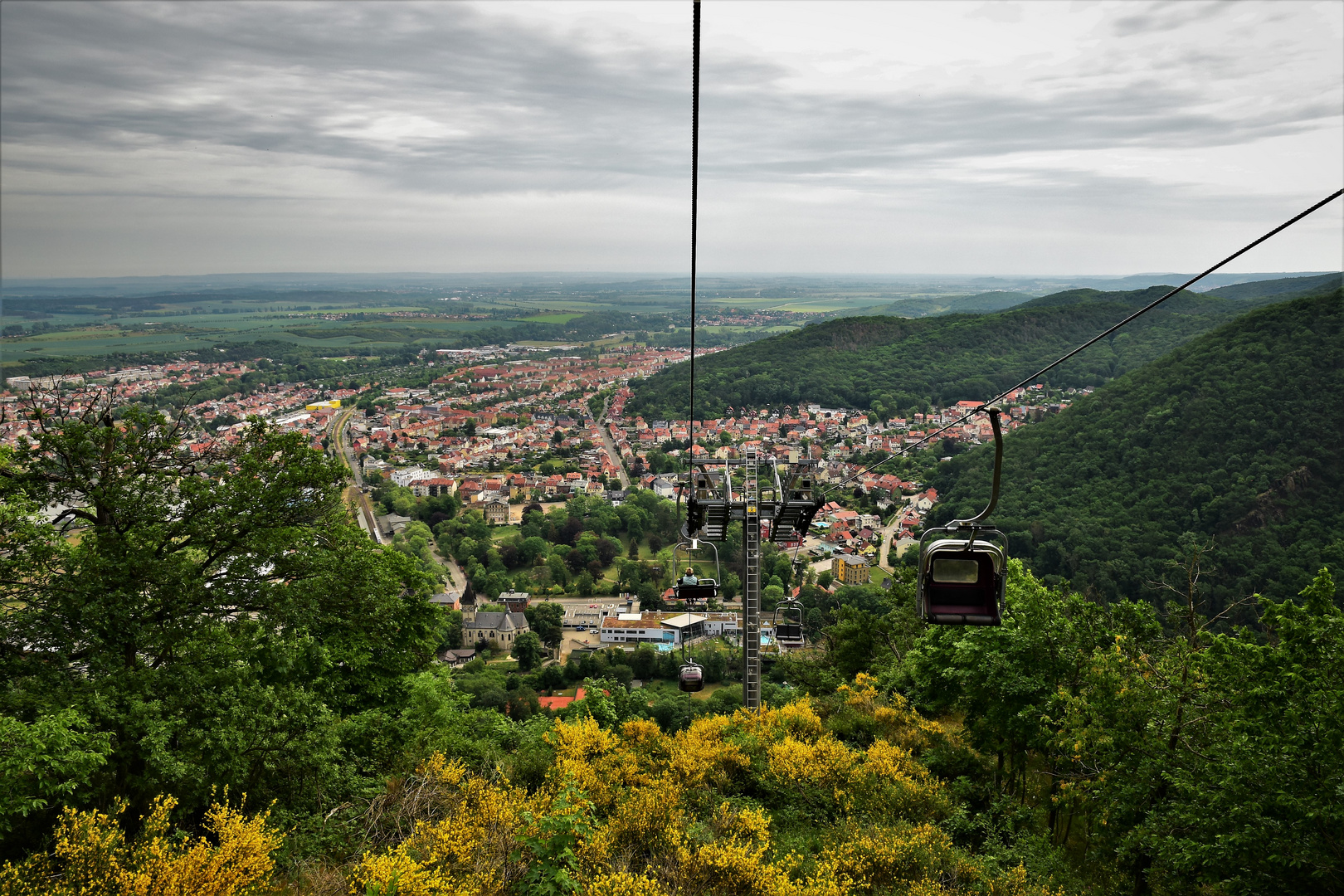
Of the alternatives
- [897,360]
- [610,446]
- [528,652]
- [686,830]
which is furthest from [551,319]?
[686,830]

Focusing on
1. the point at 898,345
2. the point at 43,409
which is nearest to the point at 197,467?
the point at 43,409

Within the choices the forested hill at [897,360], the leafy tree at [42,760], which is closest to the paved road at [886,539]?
the forested hill at [897,360]

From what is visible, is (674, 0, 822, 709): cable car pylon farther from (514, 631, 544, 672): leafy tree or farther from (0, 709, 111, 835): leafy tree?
(514, 631, 544, 672): leafy tree

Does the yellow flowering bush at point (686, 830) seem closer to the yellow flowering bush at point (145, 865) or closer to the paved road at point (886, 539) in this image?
the yellow flowering bush at point (145, 865)

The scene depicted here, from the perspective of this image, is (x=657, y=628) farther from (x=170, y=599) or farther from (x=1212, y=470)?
(x=170, y=599)

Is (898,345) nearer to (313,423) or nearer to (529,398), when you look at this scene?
(529,398)

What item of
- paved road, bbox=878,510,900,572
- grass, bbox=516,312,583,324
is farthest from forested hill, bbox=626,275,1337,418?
grass, bbox=516,312,583,324
